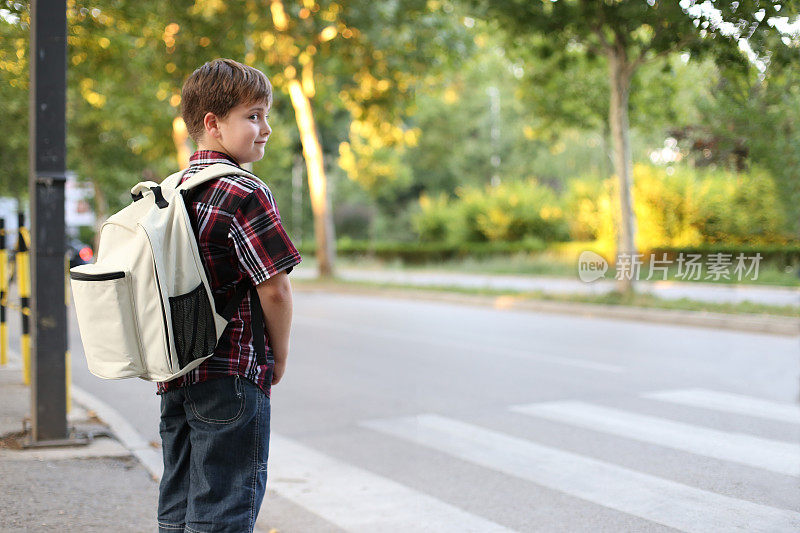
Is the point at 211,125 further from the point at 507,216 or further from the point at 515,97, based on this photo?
the point at 507,216

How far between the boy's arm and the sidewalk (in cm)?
204

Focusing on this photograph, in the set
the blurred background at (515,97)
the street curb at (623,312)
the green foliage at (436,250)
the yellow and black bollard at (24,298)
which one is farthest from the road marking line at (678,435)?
the green foliage at (436,250)

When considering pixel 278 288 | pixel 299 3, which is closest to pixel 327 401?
pixel 278 288

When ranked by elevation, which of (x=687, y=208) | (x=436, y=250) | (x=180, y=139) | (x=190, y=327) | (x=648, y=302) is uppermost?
(x=180, y=139)

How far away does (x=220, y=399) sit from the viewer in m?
2.68

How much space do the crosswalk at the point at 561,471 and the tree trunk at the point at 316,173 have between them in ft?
61.3

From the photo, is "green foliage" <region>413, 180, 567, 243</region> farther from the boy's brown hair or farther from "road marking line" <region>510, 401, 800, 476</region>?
the boy's brown hair

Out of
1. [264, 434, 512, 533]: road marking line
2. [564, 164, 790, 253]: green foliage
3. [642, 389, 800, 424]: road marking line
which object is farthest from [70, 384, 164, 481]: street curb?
[564, 164, 790, 253]: green foliage

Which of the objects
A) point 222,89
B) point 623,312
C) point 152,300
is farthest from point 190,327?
point 623,312

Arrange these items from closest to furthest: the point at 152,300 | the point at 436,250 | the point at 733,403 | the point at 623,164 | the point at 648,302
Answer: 1. the point at 152,300
2. the point at 733,403
3. the point at 648,302
4. the point at 623,164
5. the point at 436,250

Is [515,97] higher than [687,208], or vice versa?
[515,97]

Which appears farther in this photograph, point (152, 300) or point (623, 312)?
point (623, 312)

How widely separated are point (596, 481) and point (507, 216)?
30440mm

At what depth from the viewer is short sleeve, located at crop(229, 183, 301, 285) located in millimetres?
2619
